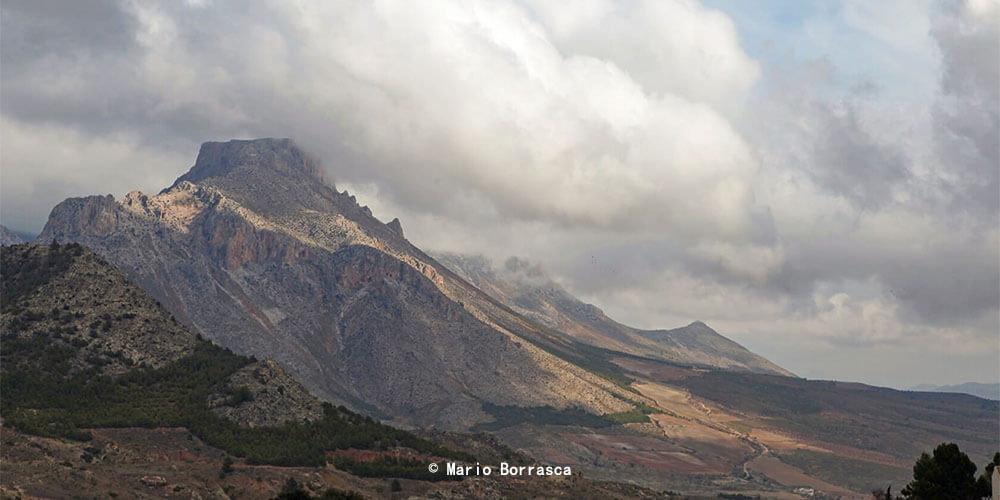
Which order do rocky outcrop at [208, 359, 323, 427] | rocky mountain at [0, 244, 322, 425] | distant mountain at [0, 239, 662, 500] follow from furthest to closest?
rocky mountain at [0, 244, 322, 425]
rocky outcrop at [208, 359, 323, 427]
distant mountain at [0, 239, 662, 500]

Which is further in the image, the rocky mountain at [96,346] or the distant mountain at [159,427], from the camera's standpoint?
the rocky mountain at [96,346]

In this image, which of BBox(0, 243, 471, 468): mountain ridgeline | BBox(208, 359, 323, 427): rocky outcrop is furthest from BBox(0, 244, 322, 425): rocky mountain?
BBox(0, 243, 471, 468): mountain ridgeline

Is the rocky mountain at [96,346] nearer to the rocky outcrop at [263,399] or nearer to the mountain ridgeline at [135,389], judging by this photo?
the rocky outcrop at [263,399]

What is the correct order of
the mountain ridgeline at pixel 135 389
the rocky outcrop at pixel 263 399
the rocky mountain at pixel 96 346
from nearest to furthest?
the mountain ridgeline at pixel 135 389
the rocky outcrop at pixel 263 399
the rocky mountain at pixel 96 346

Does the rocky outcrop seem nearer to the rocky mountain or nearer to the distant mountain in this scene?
the rocky mountain

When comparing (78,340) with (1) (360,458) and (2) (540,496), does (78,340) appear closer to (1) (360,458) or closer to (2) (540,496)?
(1) (360,458)

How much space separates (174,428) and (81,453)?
22.1m

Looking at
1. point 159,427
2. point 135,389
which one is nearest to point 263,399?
point 135,389

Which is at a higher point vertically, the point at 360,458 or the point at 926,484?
the point at 926,484

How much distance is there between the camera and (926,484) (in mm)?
95875

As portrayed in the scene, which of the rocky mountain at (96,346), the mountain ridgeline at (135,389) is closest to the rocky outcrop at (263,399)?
the rocky mountain at (96,346)

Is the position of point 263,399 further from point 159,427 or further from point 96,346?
point 96,346

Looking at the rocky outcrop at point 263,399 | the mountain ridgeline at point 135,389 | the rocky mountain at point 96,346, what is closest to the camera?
the mountain ridgeline at point 135,389

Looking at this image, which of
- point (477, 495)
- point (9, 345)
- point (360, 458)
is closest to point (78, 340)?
point (9, 345)
